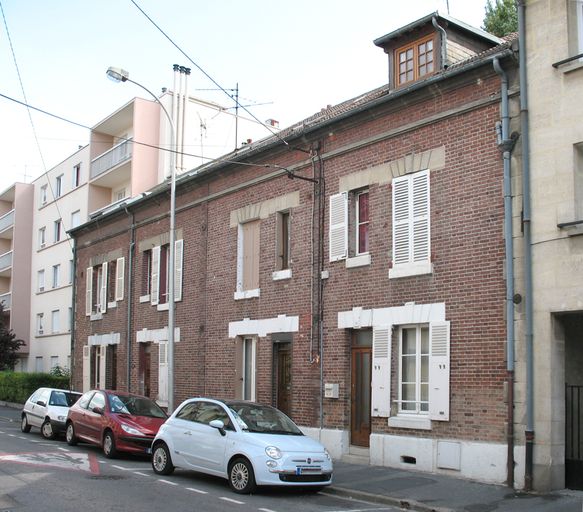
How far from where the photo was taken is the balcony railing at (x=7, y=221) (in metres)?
46.9

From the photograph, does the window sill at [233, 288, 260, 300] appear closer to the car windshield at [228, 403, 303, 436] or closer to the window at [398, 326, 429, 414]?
the window at [398, 326, 429, 414]

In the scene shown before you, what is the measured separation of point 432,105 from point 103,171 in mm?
24208

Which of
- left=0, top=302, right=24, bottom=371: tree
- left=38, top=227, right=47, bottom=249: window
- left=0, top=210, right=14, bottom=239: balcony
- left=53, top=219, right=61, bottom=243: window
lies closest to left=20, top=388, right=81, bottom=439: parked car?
left=53, top=219, right=61, bottom=243: window

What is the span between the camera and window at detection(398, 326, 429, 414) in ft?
48.4

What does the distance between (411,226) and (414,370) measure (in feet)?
9.22

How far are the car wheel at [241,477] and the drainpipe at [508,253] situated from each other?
13.7 ft

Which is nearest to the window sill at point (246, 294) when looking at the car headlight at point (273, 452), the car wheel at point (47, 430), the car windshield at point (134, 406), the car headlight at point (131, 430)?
the car windshield at point (134, 406)

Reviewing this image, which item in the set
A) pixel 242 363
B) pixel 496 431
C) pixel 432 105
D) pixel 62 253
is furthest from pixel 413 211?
pixel 62 253

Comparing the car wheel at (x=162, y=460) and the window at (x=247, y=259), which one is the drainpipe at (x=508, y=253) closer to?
the car wheel at (x=162, y=460)

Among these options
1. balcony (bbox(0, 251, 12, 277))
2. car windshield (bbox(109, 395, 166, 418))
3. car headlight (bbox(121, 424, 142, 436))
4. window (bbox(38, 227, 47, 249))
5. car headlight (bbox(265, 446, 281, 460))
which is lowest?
car headlight (bbox(121, 424, 142, 436))

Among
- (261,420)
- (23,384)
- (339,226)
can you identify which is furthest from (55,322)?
(261,420)

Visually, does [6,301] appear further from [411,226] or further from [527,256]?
A: [527,256]

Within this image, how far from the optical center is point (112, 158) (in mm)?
35375

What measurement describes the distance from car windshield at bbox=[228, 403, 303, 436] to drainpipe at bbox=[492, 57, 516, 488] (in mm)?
3457
